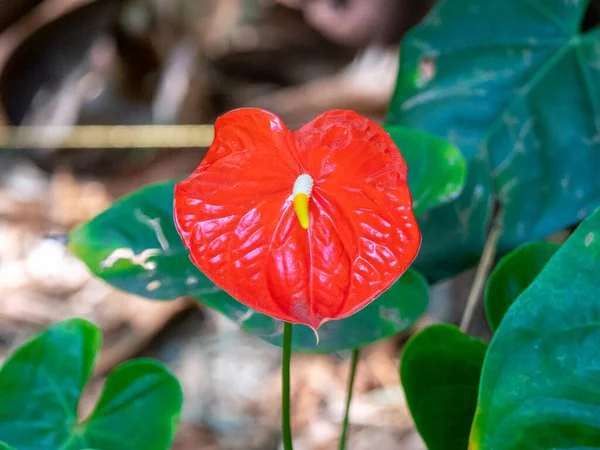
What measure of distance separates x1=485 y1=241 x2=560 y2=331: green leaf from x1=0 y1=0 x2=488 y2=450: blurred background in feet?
1.88

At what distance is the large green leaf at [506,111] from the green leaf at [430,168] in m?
0.13

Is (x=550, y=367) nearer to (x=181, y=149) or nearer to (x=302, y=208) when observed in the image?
(x=302, y=208)

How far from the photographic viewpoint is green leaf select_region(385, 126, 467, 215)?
1.87 ft

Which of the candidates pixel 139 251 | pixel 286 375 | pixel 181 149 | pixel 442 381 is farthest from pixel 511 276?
pixel 181 149

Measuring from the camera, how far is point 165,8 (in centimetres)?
158

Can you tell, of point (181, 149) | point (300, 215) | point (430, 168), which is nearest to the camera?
point (300, 215)

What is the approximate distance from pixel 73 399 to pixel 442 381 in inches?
14.2

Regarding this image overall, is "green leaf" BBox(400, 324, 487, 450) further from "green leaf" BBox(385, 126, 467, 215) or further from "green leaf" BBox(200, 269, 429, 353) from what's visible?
"green leaf" BBox(385, 126, 467, 215)

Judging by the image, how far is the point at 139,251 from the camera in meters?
0.57

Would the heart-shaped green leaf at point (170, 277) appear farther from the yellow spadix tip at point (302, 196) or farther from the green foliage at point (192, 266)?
the yellow spadix tip at point (302, 196)

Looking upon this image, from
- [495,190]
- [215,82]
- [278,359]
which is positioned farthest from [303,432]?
[215,82]

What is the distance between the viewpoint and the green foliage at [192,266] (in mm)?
510

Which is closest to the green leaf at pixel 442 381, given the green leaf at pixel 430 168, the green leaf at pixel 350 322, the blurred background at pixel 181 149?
the green leaf at pixel 350 322

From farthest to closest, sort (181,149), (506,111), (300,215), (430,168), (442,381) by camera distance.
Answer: (181,149)
(506,111)
(430,168)
(442,381)
(300,215)
